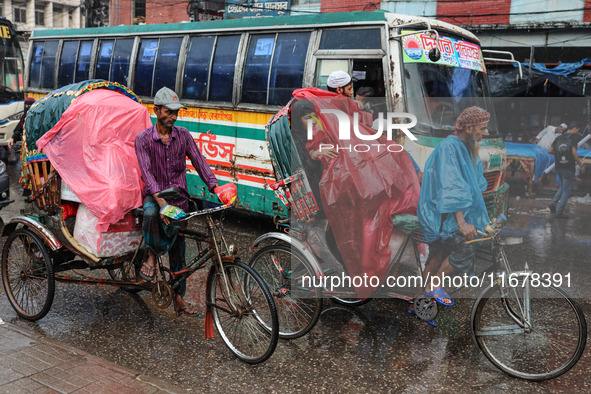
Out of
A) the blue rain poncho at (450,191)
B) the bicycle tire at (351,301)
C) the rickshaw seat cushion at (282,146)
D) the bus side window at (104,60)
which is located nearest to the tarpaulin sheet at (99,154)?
the rickshaw seat cushion at (282,146)

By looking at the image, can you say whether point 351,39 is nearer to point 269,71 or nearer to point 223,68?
point 269,71

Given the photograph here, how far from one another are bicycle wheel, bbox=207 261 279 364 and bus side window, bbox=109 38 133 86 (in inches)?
277

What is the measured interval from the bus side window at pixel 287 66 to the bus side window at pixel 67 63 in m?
5.64

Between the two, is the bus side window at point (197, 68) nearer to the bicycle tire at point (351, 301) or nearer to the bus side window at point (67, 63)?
the bus side window at point (67, 63)

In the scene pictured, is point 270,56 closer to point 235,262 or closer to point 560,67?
point 235,262

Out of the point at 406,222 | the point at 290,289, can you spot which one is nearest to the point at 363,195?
the point at 406,222

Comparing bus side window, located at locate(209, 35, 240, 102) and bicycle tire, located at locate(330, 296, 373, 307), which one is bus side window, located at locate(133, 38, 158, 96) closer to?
bus side window, located at locate(209, 35, 240, 102)

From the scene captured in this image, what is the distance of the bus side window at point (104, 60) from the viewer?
10632mm

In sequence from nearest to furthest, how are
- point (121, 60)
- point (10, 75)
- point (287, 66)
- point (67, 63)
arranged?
1. point (287, 66)
2. point (121, 60)
3. point (67, 63)
4. point (10, 75)

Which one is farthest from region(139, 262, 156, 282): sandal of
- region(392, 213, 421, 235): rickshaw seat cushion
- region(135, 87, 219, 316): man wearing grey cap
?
region(392, 213, 421, 235): rickshaw seat cushion

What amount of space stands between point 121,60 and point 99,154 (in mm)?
6268

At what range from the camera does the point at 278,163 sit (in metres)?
4.90

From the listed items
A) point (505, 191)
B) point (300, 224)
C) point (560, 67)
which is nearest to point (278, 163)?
point (300, 224)

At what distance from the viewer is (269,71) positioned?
7871 millimetres
